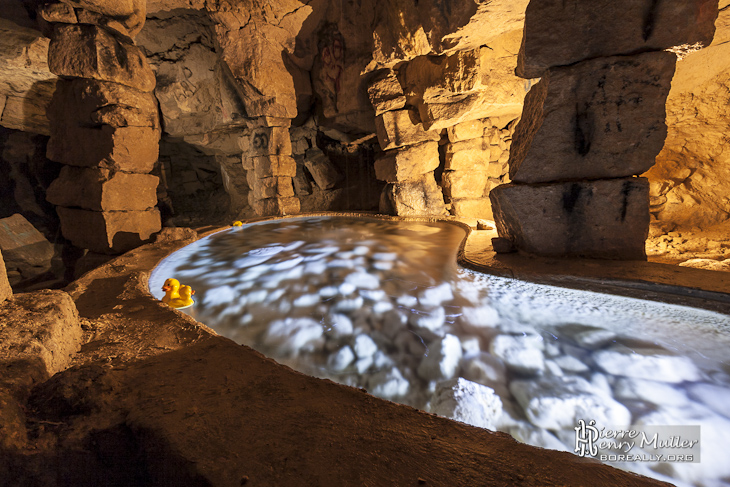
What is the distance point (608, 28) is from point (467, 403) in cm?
325

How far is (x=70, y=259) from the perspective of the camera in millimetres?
6316

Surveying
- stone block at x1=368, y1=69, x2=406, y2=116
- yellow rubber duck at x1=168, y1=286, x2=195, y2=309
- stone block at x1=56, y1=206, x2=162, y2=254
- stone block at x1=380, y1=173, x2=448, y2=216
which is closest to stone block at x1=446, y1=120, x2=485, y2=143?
stone block at x1=380, y1=173, x2=448, y2=216

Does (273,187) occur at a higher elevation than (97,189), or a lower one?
lower

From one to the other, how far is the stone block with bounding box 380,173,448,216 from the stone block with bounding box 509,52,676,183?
4.25 m

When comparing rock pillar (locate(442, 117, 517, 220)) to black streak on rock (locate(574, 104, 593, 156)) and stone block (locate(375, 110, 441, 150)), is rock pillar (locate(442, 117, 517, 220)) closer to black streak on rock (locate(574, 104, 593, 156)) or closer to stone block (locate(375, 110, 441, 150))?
stone block (locate(375, 110, 441, 150))

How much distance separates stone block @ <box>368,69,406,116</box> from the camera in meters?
7.00

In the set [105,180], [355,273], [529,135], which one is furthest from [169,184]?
[529,135]

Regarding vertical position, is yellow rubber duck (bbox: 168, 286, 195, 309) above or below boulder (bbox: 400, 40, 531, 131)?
below

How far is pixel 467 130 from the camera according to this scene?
22.9 feet

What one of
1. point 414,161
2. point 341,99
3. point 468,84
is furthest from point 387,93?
point 468,84

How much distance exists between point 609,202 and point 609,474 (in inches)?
106

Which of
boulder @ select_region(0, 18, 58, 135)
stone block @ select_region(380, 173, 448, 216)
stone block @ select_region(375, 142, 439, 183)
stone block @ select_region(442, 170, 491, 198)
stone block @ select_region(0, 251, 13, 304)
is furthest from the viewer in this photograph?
stone block @ select_region(380, 173, 448, 216)

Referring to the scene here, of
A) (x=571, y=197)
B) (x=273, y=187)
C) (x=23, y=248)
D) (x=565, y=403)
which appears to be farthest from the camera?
(x=273, y=187)

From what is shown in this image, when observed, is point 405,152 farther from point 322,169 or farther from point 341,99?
point 322,169
